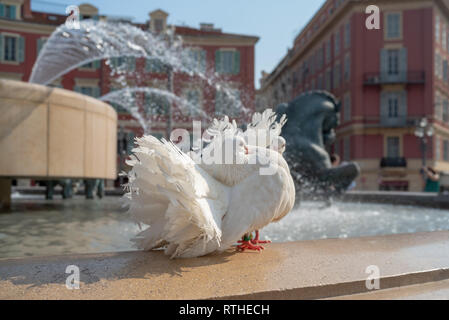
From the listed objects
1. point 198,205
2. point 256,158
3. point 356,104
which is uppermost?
point 356,104

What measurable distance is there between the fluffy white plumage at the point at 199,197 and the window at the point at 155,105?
22.3 metres

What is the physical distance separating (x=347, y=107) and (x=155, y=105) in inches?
618

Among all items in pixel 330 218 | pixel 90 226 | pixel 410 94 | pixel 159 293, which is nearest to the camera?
pixel 159 293

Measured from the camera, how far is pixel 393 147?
A: 104 feet

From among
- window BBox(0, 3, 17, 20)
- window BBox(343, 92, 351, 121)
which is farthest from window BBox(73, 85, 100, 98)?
window BBox(343, 92, 351, 121)

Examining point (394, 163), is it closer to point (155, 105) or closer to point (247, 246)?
point (155, 105)

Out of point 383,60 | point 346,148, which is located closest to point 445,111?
point 383,60

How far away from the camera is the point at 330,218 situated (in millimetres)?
7852

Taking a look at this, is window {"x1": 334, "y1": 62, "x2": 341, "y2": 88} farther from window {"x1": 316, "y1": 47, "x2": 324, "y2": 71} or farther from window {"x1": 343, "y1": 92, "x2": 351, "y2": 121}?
window {"x1": 316, "y1": 47, "x2": 324, "y2": 71}

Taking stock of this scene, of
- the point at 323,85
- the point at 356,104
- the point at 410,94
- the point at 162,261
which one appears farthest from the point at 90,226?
the point at 323,85

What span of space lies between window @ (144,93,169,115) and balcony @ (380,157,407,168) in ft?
53.4

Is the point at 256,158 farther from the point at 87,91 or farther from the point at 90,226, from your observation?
the point at 87,91

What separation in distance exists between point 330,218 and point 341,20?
29.8 meters

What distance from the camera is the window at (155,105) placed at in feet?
83.6
